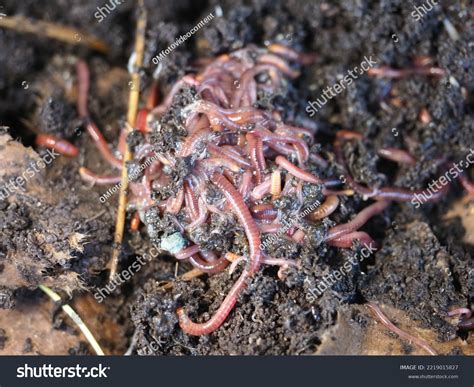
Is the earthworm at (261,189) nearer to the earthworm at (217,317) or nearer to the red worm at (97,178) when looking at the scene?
the earthworm at (217,317)

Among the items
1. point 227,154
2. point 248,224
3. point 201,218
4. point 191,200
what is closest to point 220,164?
point 227,154

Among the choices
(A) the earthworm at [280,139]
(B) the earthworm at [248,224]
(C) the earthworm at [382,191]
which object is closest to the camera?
(B) the earthworm at [248,224]

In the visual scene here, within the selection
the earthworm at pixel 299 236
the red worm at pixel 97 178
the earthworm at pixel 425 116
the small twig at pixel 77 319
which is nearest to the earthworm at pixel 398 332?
the earthworm at pixel 299 236

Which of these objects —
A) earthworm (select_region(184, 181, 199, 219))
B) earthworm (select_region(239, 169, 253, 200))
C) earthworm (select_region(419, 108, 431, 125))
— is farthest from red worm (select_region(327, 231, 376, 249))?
earthworm (select_region(419, 108, 431, 125))

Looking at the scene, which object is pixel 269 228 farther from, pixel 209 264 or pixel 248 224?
pixel 209 264

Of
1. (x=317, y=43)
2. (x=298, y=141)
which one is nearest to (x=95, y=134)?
(x=298, y=141)

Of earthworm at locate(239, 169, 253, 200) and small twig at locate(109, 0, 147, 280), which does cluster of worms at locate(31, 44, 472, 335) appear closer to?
earthworm at locate(239, 169, 253, 200)
